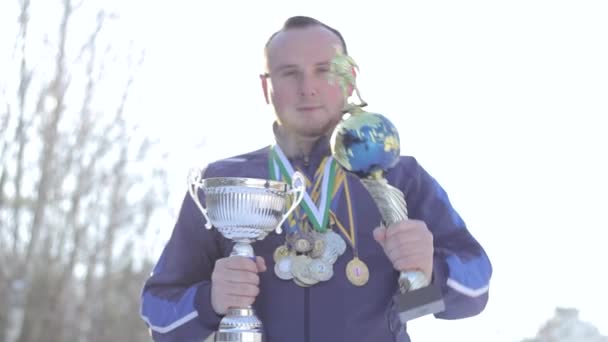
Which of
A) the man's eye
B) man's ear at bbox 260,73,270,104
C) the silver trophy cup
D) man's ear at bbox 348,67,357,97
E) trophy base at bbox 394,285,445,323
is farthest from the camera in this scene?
man's ear at bbox 260,73,270,104

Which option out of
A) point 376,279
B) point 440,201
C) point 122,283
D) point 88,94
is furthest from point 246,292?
point 122,283

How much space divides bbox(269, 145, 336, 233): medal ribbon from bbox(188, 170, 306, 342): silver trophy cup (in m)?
0.06

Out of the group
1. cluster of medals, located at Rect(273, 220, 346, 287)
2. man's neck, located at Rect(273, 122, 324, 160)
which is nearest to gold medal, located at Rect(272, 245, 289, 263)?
cluster of medals, located at Rect(273, 220, 346, 287)

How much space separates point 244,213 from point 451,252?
0.47 metres

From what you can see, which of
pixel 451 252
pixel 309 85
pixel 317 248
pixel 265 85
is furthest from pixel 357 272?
pixel 265 85

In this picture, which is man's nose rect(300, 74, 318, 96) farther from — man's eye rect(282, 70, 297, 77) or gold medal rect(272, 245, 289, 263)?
gold medal rect(272, 245, 289, 263)

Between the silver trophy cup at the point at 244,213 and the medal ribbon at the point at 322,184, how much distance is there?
63 mm

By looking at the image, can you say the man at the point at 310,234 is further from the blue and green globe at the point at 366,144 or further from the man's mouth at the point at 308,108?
the blue and green globe at the point at 366,144

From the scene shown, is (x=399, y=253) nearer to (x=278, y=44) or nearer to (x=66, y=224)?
(x=278, y=44)

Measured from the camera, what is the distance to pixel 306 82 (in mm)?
2416

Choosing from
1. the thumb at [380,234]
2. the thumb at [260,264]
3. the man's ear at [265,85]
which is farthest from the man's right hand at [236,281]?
the man's ear at [265,85]

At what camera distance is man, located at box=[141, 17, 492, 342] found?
2299 millimetres

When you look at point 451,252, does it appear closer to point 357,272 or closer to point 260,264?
point 357,272

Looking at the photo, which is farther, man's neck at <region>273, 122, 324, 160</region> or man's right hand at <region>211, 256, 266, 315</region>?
man's neck at <region>273, 122, 324, 160</region>
